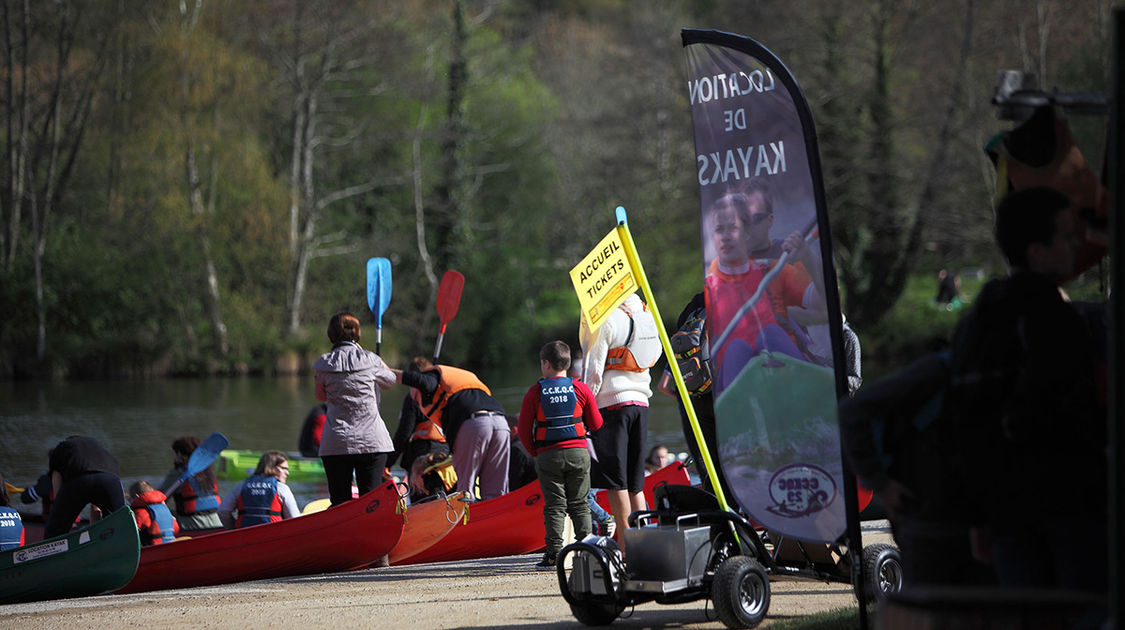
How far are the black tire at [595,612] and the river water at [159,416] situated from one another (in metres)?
9.56

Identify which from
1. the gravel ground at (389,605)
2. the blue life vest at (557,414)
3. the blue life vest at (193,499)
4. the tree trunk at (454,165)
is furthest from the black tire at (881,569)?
the tree trunk at (454,165)

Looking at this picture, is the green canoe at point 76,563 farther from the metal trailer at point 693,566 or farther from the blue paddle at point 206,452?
the metal trailer at point 693,566

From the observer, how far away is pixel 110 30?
3284cm

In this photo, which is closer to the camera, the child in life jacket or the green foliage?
the child in life jacket

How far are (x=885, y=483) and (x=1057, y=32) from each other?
90.0 ft

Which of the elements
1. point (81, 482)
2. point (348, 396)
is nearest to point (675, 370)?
point (348, 396)

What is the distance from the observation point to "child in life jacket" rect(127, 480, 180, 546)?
8.48 metres

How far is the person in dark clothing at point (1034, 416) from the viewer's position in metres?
3.11

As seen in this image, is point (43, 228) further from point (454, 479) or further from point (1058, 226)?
point (1058, 226)

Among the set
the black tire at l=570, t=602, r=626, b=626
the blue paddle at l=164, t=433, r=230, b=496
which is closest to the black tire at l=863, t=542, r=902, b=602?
the black tire at l=570, t=602, r=626, b=626

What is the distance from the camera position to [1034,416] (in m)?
3.10

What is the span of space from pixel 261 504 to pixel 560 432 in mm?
2861

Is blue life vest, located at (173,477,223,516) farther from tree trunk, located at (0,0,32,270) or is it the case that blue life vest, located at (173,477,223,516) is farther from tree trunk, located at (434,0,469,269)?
tree trunk, located at (434,0,469,269)

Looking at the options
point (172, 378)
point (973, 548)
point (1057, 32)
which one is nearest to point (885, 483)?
point (973, 548)
